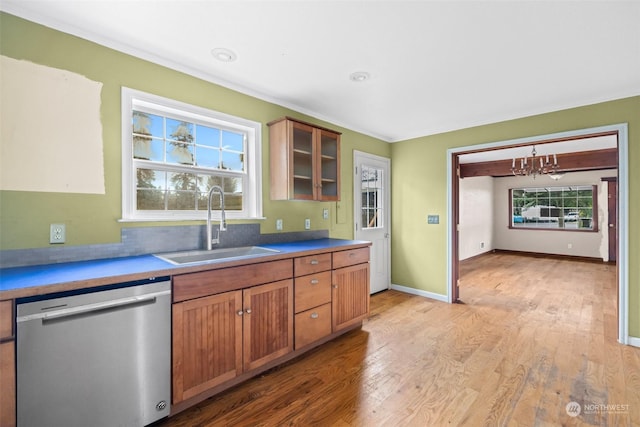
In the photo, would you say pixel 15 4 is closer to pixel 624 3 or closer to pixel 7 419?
pixel 7 419

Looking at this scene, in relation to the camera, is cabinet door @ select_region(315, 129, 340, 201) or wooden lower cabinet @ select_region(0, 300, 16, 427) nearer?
wooden lower cabinet @ select_region(0, 300, 16, 427)

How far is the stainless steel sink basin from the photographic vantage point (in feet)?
7.07

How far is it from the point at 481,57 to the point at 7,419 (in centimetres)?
339

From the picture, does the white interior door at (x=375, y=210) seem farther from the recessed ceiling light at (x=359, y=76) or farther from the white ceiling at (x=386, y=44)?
the recessed ceiling light at (x=359, y=76)

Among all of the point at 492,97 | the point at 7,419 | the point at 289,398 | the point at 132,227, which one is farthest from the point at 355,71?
the point at 7,419

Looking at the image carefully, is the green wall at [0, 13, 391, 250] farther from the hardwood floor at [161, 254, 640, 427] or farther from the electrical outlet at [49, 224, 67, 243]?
the hardwood floor at [161, 254, 640, 427]

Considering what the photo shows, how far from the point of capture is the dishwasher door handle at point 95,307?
1296mm

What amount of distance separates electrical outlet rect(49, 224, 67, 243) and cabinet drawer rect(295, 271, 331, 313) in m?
1.57

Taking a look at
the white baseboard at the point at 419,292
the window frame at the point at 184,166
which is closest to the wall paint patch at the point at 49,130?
the window frame at the point at 184,166

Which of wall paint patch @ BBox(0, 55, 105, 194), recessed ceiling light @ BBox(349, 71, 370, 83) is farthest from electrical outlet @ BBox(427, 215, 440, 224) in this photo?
wall paint patch @ BBox(0, 55, 105, 194)

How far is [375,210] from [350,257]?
165 cm

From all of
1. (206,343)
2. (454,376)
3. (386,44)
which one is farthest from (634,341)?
(206,343)

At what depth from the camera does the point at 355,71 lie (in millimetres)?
2398

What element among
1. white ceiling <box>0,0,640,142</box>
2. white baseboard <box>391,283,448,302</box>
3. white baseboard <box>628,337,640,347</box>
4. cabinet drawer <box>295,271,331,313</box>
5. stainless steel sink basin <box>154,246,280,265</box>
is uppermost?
white ceiling <box>0,0,640,142</box>
